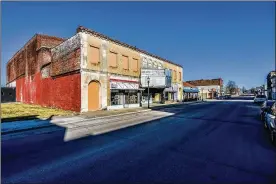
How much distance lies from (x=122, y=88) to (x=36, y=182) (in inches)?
685

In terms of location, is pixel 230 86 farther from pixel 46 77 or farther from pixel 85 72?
pixel 85 72

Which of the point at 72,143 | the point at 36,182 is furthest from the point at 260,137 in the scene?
the point at 36,182

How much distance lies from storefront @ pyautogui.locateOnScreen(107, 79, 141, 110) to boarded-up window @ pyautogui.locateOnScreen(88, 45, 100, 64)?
302 centimetres

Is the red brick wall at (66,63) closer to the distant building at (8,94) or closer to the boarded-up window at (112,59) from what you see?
the boarded-up window at (112,59)

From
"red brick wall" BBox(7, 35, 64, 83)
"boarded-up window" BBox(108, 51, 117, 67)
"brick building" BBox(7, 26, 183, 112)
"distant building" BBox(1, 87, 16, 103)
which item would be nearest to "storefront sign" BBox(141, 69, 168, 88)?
"brick building" BBox(7, 26, 183, 112)

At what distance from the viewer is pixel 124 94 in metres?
21.5

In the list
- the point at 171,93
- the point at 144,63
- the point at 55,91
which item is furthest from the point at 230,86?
the point at 55,91

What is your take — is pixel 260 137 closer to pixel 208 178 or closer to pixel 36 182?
pixel 208 178

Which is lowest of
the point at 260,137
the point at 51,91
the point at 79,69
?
the point at 260,137

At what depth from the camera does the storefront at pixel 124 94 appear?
19834mm

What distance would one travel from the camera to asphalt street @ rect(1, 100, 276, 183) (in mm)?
3750

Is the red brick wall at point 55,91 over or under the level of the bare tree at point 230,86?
under

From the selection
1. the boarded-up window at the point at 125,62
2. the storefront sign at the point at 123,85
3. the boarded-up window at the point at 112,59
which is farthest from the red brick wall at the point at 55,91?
the boarded-up window at the point at 125,62

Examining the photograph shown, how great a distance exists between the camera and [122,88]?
20.8 m
